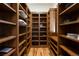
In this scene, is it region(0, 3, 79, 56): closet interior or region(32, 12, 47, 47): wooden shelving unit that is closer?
region(0, 3, 79, 56): closet interior

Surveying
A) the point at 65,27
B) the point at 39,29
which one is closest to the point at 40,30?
the point at 39,29

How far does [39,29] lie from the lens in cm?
360

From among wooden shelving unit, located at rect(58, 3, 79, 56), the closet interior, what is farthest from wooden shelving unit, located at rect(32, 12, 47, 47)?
wooden shelving unit, located at rect(58, 3, 79, 56)

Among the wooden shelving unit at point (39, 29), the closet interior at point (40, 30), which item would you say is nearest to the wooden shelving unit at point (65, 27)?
the closet interior at point (40, 30)

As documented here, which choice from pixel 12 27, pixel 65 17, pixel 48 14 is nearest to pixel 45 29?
pixel 48 14

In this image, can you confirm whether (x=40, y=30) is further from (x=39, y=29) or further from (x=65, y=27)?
(x=65, y=27)

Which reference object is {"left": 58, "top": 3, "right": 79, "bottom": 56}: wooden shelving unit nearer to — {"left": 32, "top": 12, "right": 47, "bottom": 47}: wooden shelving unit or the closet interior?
the closet interior

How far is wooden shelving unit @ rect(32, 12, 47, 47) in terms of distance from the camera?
3.42 m

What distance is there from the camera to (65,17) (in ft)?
6.66

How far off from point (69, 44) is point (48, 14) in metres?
1.86

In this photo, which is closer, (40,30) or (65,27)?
(65,27)

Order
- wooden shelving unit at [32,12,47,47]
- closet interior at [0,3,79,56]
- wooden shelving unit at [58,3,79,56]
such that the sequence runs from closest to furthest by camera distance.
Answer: closet interior at [0,3,79,56] → wooden shelving unit at [58,3,79,56] → wooden shelving unit at [32,12,47,47]

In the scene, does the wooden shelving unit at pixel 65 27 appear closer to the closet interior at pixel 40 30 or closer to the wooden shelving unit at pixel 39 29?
the closet interior at pixel 40 30

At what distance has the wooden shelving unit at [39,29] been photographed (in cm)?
342
